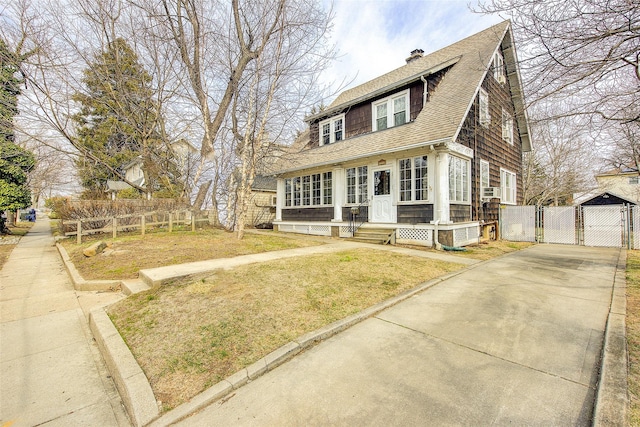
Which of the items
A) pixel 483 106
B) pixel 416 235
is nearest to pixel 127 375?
pixel 416 235

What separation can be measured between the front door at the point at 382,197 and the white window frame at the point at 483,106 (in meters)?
4.50

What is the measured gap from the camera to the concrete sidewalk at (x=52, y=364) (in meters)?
2.18

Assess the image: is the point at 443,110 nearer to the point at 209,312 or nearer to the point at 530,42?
the point at 530,42

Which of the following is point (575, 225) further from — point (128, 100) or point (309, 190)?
point (128, 100)

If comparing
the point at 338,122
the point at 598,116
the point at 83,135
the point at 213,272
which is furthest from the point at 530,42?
the point at 83,135

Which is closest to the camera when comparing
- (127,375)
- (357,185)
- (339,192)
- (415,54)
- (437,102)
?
(127,375)

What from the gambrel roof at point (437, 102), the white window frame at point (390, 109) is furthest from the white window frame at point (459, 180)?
the white window frame at point (390, 109)

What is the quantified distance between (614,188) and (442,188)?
128 feet

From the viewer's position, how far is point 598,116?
6.04 metres

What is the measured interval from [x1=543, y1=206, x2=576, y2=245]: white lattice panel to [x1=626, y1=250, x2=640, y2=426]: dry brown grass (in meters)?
6.69

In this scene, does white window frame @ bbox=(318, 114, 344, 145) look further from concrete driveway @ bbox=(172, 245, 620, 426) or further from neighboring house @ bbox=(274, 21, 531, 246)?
concrete driveway @ bbox=(172, 245, 620, 426)

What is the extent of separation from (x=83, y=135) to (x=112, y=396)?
84.8 feet

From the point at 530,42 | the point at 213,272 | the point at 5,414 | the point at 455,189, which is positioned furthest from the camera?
the point at 455,189

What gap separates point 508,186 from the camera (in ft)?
46.4
